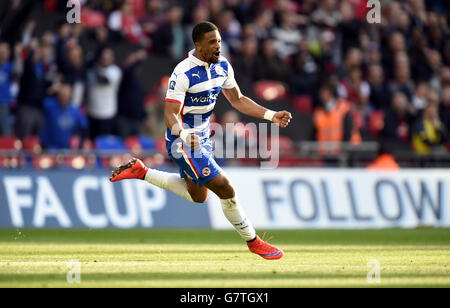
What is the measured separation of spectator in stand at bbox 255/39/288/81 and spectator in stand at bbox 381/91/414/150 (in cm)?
254

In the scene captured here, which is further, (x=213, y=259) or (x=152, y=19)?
(x=152, y=19)

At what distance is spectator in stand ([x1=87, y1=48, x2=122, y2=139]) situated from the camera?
17578mm

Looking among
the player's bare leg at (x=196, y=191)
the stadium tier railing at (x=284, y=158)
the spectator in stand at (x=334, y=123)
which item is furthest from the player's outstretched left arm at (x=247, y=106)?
the spectator in stand at (x=334, y=123)

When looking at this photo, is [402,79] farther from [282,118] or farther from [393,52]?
[282,118]

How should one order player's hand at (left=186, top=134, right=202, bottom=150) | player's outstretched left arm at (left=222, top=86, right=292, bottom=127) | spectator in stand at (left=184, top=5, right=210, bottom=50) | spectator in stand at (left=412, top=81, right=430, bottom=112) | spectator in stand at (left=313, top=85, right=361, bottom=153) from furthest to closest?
spectator in stand at (left=412, top=81, right=430, bottom=112)
spectator in stand at (left=184, top=5, right=210, bottom=50)
spectator in stand at (left=313, top=85, right=361, bottom=153)
player's outstretched left arm at (left=222, top=86, right=292, bottom=127)
player's hand at (left=186, top=134, right=202, bottom=150)

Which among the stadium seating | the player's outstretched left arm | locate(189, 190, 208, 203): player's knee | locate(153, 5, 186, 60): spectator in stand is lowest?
the stadium seating

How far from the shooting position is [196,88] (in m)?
9.84

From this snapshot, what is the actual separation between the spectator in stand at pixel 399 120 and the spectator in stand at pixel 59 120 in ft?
22.6

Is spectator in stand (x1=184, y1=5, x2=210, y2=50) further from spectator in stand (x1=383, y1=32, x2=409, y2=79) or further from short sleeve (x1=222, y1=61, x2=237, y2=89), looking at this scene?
short sleeve (x1=222, y1=61, x2=237, y2=89)

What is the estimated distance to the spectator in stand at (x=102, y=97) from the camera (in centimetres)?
1758

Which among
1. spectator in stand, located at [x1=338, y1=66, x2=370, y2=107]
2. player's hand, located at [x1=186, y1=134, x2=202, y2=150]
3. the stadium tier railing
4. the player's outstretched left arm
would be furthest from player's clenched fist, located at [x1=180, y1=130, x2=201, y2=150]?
spectator in stand, located at [x1=338, y1=66, x2=370, y2=107]

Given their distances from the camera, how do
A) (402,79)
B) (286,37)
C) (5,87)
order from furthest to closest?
(402,79), (286,37), (5,87)

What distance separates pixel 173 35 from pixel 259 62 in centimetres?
202

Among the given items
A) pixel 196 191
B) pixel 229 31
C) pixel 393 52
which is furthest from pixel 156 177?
pixel 393 52
